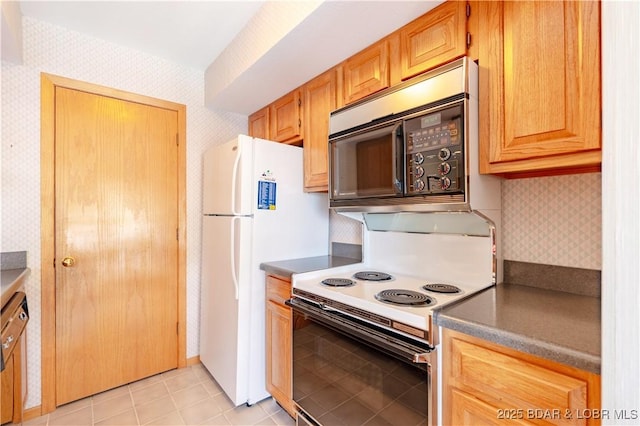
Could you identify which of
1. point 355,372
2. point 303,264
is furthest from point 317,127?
point 355,372

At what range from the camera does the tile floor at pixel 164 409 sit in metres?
1.80

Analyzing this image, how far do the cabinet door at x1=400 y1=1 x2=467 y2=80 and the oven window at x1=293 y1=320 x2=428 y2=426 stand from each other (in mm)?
1286

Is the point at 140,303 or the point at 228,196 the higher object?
the point at 228,196

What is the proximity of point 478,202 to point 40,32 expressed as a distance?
9.13 feet

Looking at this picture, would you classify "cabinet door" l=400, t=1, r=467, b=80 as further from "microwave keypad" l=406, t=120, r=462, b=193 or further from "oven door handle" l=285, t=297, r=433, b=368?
"oven door handle" l=285, t=297, r=433, b=368

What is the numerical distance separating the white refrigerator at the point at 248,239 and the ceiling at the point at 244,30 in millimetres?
484

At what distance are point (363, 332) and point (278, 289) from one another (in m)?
0.75

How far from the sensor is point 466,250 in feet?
4.88

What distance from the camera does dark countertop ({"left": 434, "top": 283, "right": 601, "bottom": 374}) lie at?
77cm

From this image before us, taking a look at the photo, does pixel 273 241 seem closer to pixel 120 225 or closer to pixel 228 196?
pixel 228 196

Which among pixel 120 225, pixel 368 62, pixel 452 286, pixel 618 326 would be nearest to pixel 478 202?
pixel 452 286

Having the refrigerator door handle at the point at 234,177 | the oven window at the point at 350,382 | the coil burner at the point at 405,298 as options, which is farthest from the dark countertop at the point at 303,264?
the coil burner at the point at 405,298

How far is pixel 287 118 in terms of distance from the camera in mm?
2258

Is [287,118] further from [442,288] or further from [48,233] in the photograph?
[48,233]
